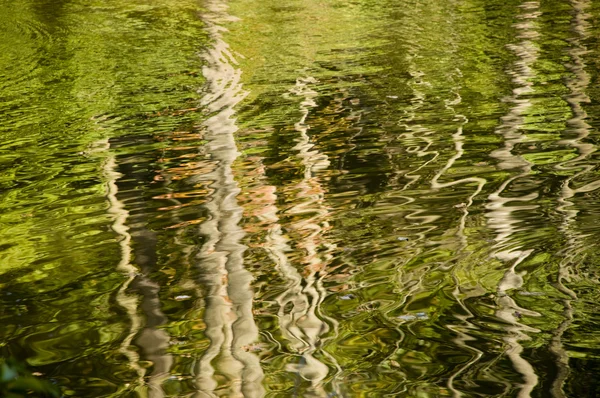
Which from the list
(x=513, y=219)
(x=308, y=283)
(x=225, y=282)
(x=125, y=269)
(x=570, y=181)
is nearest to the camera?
(x=308, y=283)

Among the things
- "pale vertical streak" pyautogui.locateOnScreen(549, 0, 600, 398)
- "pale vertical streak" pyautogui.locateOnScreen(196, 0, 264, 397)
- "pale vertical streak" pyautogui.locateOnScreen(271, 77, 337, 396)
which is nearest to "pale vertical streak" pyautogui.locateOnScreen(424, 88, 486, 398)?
"pale vertical streak" pyautogui.locateOnScreen(549, 0, 600, 398)

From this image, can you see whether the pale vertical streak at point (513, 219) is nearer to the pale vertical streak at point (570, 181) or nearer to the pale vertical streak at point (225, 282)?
the pale vertical streak at point (570, 181)

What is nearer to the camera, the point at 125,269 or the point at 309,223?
the point at 125,269

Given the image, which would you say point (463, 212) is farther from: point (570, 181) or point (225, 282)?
point (225, 282)

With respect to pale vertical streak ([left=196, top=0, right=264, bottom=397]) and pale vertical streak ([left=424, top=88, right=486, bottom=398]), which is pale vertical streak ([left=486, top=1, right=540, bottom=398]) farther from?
pale vertical streak ([left=196, top=0, right=264, bottom=397])

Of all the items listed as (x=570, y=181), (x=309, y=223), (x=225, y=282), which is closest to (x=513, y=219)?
(x=570, y=181)

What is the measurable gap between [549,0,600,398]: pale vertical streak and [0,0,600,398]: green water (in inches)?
0.8

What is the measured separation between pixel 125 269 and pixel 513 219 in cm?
257

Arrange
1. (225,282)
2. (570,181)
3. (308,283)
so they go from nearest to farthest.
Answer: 1. (308,283)
2. (225,282)
3. (570,181)

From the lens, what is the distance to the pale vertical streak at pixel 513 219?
13.8 feet

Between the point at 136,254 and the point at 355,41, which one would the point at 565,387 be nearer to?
the point at 136,254

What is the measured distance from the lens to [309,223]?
6.22m

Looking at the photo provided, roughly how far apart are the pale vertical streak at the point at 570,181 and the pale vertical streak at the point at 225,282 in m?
1.40

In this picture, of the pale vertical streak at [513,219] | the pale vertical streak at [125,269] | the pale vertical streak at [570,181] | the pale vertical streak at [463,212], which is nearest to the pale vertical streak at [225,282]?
the pale vertical streak at [125,269]
